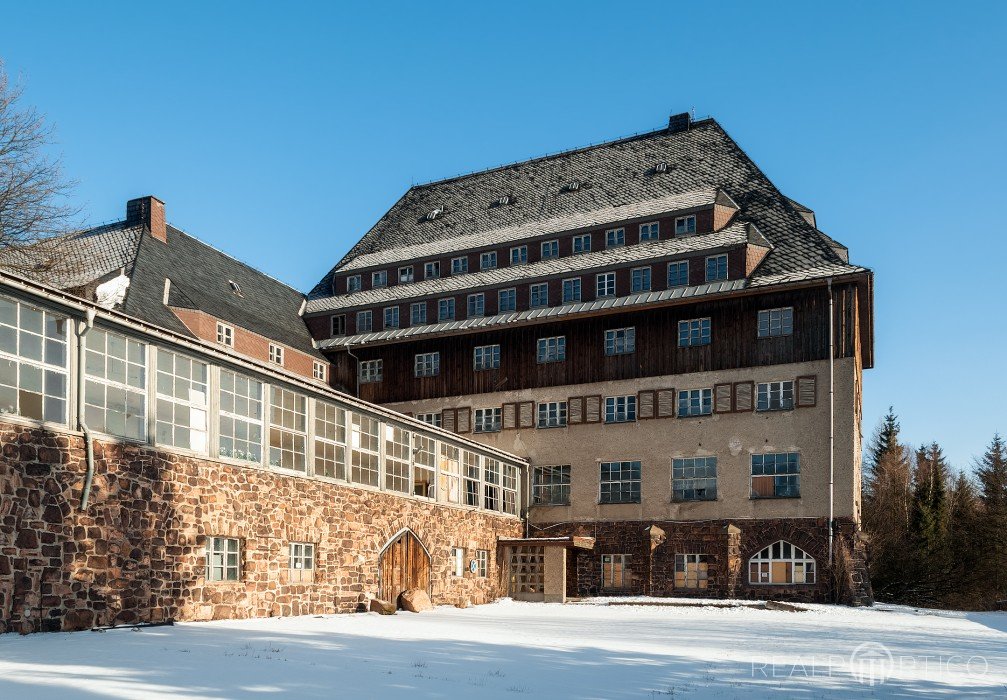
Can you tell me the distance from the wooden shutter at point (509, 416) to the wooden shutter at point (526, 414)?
0.64 feet

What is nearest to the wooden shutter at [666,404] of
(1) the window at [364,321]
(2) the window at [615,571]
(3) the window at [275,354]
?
(2) the window at [615,571]

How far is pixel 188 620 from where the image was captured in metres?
19.4

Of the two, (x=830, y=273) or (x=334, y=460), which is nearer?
(x=334, y=460)

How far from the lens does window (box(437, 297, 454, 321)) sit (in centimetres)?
4462

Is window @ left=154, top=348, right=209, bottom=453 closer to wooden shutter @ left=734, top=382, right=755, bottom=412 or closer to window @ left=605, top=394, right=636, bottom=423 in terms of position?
window @ left=605, top=394, right=636, bottom=423

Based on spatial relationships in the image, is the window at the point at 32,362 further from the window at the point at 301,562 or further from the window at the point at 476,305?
the window at the point at 476,305

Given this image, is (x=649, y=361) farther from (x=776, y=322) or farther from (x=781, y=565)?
(x=781, y=565)

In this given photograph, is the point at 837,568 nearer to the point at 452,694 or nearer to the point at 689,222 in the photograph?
the point at 689,222

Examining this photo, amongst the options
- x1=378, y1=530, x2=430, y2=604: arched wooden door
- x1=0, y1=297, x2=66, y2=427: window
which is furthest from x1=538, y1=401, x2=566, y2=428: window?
x1=0, y1=297, x2=66, y2=427: window

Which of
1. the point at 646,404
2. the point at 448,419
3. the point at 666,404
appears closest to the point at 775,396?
the point at 666,404

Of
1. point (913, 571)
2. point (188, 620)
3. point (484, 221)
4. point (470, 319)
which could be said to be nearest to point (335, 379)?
point (470, 319)

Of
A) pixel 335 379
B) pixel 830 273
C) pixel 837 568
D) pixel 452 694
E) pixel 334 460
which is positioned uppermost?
pixel 830 273

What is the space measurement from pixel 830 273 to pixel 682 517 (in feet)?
35.5

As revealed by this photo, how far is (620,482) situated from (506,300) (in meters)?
9.86
